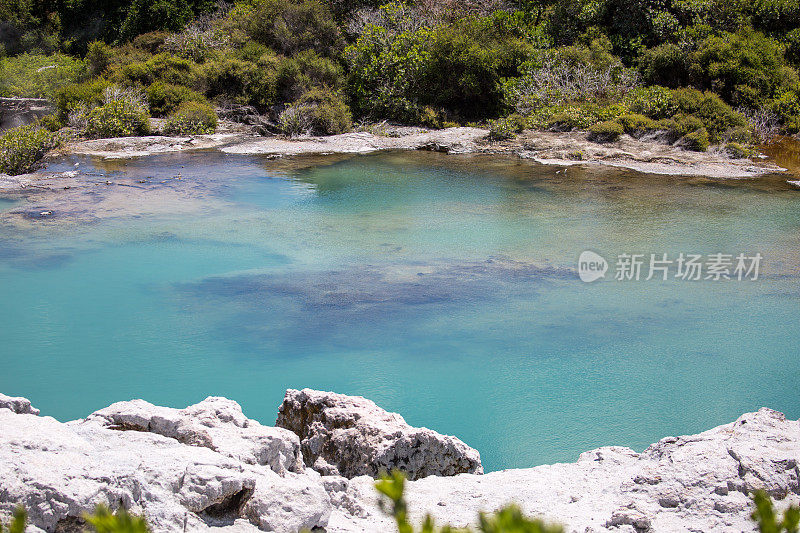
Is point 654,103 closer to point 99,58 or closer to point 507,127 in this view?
point 507,127

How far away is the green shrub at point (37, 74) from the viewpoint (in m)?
23.2

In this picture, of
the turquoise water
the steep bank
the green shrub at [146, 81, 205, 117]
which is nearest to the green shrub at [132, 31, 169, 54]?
the green shrub at [146, 81, 205, 117]

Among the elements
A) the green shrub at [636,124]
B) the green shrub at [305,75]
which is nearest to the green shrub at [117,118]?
the green shrub at [305,75]

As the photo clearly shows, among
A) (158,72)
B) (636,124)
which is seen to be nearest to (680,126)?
(636,124)

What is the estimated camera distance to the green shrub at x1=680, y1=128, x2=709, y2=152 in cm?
1716

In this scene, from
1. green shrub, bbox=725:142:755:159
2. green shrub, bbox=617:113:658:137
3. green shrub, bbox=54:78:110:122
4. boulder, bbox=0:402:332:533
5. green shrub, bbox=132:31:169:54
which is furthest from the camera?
green shrub, bbox=132:31:169:54

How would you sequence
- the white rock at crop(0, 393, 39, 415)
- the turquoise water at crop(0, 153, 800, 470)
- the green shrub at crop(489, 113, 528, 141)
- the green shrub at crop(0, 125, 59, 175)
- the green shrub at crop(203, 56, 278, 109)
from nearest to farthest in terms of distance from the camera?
the white rock at crop(0, 393, 39, 415) < the turquoise water at crop(0, 153, 800, 470) < the green shrub at crop(0, 125, 59, 175) < the green shrub at crop(489, 113, 528, 141) < the green shrub at crop(203, 56, 278, 109)

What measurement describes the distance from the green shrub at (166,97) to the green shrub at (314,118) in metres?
3.01

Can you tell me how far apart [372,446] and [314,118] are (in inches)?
650

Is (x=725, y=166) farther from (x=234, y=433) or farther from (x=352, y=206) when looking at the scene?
(x=234, y=433)

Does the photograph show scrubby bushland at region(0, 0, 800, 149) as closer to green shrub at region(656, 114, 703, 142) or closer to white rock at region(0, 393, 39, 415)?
green shrub at region(656, 114, 703, 142)

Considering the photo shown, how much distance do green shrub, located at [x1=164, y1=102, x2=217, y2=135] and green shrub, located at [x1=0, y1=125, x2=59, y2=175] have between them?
11.7 ft

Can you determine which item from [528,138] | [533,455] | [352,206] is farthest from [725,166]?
[533,455]

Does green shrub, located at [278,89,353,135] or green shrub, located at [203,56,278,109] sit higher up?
green shrub, located at [203,56,278,109]
